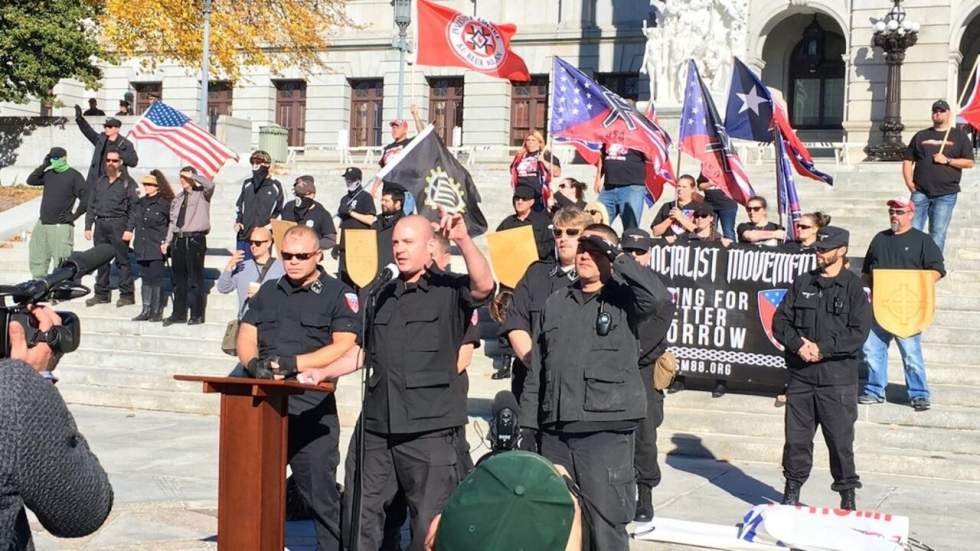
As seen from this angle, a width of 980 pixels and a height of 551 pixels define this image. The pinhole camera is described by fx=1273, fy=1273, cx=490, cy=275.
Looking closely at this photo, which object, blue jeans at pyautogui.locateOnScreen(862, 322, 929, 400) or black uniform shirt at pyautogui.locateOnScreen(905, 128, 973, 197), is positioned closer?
blue jeans at pyautogui.locateOnScreen(862, 322, 929, 400)

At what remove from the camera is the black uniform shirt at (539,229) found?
39.3ft

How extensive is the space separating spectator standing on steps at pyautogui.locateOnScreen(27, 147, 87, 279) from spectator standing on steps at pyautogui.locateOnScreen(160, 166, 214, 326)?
1.82 meters

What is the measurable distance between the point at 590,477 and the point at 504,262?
236 inches

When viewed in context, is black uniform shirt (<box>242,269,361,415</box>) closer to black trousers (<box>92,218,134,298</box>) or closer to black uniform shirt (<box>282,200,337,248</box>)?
black uniform shirt (<box>282,200,337,248</box>)

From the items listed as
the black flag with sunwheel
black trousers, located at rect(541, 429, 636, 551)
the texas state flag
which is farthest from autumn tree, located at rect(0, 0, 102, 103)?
black trousers, located at rect(541, 429, 636, 551)

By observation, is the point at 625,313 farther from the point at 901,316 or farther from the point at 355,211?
the point at 355,211

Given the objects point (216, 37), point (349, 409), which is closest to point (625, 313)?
point (349, 409)

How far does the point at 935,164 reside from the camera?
1384 cm

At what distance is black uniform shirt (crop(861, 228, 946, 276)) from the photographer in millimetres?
10695

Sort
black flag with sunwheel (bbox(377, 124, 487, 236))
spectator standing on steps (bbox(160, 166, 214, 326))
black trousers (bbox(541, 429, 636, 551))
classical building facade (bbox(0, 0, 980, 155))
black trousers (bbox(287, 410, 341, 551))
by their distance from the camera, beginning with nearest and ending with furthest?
black trousers (bbox(541, 429, 636, 551)), black trousers (bbox(287, 410, 341, 551)), black flag with sunwheel (bbox(377, 124, 487, 236)), spectator standing on steps (bbox(160, 166, 214, 326)), classical building facade (bbox(0, 0, 980, 155))

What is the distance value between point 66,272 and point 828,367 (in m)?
6.38

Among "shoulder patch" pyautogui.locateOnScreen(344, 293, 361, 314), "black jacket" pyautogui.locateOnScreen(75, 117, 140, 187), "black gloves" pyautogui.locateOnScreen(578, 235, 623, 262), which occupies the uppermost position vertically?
"black jacket" pyautogui.locateOnScreen(75, 117, 140, 187)

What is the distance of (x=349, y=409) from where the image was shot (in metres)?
12.2

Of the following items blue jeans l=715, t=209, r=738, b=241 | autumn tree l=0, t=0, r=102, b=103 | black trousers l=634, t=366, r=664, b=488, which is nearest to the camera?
black trousers l=634, t=366, r=664, b=488
